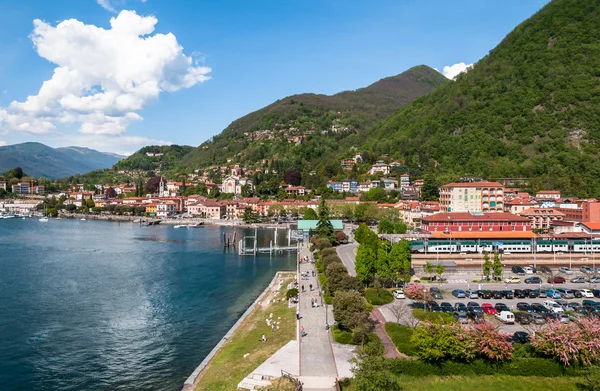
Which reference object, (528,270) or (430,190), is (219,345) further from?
(430,190)

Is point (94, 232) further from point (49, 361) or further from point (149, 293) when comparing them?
point (49, 361)

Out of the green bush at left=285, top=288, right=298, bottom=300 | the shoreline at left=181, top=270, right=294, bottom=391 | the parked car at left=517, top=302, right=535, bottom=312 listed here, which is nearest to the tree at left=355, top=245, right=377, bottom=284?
the green bush at left=285, top=288, right=298, bottom=300

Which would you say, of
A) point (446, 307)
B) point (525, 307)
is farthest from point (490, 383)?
point (525, 307)

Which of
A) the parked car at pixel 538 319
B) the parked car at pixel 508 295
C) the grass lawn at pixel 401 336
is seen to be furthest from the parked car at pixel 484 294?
the grass lawn at pixel 401 336

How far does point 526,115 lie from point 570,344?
96696mm

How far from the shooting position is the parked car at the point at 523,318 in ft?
73.4

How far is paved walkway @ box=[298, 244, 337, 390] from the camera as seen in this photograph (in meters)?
16.6

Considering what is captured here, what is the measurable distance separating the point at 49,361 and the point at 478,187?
5545 centimetres

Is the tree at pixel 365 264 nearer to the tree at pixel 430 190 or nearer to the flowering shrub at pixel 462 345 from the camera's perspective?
the flowering shrub at pixel 462 345

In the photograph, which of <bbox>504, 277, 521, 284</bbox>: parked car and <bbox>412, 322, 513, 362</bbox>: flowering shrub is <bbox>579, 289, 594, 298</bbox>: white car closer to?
<bbox>504, 277, 521, 284</bbox>: parked car

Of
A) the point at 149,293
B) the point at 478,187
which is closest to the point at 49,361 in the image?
the point at 149,293

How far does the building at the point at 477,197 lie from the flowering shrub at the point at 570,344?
45480 millimetres

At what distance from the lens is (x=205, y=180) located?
143m

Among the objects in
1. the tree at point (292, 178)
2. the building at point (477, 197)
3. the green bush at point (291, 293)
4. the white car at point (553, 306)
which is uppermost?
the tree at point (292, 178)
